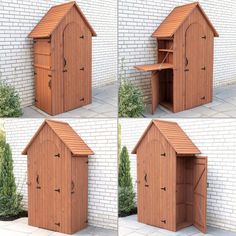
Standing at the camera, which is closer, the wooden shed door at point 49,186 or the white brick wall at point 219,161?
the wooden shed door at point 49,186

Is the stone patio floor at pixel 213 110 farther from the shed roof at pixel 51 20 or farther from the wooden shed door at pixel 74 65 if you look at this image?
the shed roof at pixel 51 20

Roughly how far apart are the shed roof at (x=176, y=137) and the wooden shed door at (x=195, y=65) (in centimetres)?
49

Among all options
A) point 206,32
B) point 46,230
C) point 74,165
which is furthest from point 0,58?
point 206,32

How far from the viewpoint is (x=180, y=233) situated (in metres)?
5.62

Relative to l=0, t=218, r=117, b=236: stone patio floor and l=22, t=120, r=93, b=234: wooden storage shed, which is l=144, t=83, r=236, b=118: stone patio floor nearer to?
l=22, t=120, r=93, b=234: wooden storage shed

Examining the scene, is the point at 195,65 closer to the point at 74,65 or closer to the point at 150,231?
the point at 74,65

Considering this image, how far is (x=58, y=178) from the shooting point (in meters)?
5.62

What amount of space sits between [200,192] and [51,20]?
11.5ft

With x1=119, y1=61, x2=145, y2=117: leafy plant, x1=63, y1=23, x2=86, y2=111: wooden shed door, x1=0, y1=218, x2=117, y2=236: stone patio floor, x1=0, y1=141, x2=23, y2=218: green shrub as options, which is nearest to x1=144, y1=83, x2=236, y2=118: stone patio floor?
x1=119, y1=61, x2=145, y2=117: leafy plant

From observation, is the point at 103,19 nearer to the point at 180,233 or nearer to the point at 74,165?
the point at 74,165

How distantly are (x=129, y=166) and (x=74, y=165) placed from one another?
165 centimetres

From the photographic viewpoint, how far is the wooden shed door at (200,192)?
552 centimetres

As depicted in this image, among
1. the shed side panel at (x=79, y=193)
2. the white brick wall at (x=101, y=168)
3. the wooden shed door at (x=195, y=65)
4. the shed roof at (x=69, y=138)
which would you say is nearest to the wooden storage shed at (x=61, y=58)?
the shed roof at (x=69, y=138)

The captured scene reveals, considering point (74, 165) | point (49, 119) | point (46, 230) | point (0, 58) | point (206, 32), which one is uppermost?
point (206, 32)
